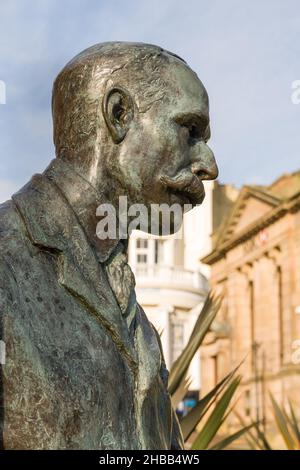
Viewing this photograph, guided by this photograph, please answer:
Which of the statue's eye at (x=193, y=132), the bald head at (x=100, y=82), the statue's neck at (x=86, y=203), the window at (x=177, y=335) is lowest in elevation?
the statue's neck at (x=86, y=203)

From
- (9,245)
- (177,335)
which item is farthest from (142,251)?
(9,245)

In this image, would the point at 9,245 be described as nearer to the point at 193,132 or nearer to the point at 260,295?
the point at 193,132

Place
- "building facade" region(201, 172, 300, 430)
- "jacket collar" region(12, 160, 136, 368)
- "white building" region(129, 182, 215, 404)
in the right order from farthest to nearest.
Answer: "white building" region(129, 182, 215, 404), "building facade" region(201, 172, 300, 430), "jacket collar" region(12, 160, 136, 368)

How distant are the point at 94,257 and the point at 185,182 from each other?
258mm

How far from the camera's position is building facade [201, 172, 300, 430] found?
33.2 metres

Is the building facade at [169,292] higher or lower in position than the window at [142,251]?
lower

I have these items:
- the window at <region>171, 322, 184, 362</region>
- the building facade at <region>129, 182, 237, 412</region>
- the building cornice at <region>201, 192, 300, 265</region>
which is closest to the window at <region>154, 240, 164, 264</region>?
the building facade at <region>129, 182, 237, 412</region>

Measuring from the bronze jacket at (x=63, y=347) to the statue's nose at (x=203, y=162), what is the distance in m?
0.30

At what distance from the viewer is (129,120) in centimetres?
195

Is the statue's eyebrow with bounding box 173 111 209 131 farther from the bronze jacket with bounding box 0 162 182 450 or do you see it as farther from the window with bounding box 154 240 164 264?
the window with bounding box 154 240 164 264

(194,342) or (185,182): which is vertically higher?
(194,342)

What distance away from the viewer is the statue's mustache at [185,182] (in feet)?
6.43

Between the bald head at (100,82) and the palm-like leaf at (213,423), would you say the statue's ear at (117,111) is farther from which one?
the palm-like leaf at (213,423)

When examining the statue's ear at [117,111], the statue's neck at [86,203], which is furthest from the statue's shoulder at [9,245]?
the statue's ear at [117,111]
